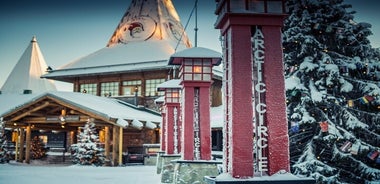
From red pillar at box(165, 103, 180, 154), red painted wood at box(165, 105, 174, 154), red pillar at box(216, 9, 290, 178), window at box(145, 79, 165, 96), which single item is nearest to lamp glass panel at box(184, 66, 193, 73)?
red pillar at box(165, 103, 180, 154)

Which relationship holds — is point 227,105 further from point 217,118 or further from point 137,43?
point 137,43

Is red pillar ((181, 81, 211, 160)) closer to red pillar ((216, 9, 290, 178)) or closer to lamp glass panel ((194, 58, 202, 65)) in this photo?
lamp glass panel ((194, 58, 202, 65))

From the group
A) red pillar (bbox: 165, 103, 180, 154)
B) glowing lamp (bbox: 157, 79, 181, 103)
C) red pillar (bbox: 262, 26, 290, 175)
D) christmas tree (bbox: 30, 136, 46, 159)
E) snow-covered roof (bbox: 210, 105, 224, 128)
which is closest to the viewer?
red pillar (bbox: 262, 26, 290, 175)

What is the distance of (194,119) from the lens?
10.4 meters

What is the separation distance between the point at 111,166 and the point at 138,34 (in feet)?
48.4

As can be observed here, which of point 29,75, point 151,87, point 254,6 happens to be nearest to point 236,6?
point 254,6

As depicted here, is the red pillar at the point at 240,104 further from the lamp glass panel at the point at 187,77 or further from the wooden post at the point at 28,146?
the wooden post at the point at 28,146

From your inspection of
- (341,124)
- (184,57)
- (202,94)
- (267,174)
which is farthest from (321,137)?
(267,174)

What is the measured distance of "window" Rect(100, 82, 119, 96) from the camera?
2971cm

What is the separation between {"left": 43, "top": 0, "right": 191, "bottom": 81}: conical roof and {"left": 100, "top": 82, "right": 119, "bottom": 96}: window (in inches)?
52.3

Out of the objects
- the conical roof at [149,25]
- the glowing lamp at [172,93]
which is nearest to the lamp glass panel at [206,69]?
the glowing lamp at [172,93]

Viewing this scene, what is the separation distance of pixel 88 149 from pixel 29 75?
26241 mm

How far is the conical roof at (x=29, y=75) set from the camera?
42031mm

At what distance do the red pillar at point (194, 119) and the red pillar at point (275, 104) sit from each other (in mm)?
5260
